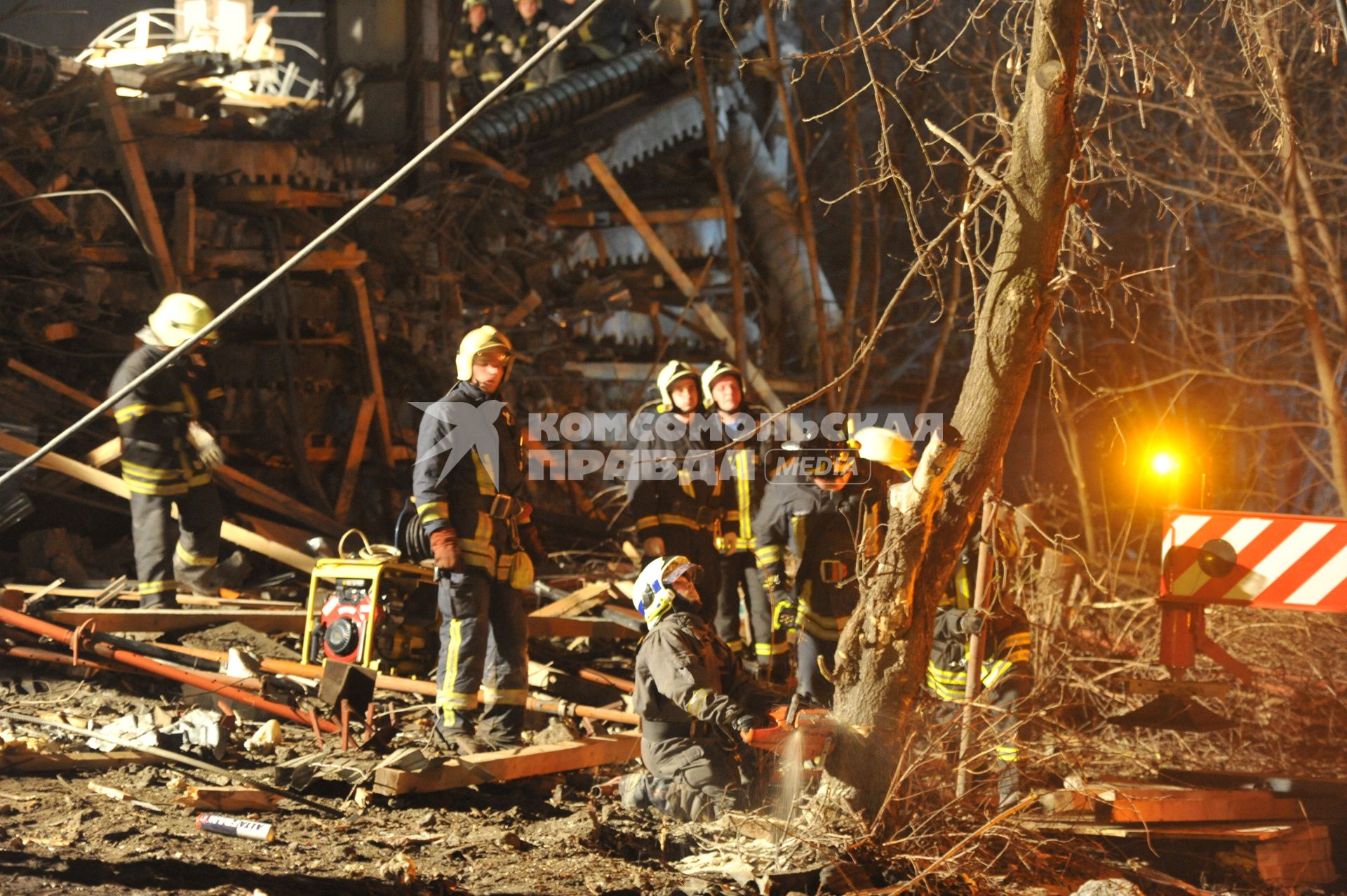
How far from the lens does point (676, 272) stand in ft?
41.5

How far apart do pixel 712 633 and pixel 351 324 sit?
5.93 meters

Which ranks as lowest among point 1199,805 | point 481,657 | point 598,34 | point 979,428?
point 1199,805

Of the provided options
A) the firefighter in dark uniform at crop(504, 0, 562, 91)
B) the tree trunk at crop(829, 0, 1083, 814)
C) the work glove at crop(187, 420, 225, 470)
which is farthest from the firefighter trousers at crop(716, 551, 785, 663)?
the firefighter in dark uniform at crop(504, 0, 562, 91)

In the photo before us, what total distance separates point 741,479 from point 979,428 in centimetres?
289

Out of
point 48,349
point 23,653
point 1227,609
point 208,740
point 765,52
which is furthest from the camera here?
point 765,52

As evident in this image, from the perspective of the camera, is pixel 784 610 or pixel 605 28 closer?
pixel 784 610

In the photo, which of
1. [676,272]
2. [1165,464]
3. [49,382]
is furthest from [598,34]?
[1165,464]

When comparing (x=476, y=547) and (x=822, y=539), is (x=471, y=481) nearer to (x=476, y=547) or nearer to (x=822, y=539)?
(x=476, y=547)

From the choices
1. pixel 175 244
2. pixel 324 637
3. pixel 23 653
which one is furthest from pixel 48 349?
pixel 324 637

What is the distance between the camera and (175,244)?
960 cm

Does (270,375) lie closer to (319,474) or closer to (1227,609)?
(319,474)

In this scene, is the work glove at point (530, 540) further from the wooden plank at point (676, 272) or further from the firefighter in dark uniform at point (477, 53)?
the firefighter in dark uniform at point (477, 53)

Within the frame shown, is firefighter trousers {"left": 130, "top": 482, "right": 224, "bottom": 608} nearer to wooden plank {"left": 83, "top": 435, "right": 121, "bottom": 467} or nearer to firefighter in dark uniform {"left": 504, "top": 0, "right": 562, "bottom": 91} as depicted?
wooden plank {"left": 83, "top": 435, "right": 121, "bottom": 467}

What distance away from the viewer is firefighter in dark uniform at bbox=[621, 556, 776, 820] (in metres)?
5.16
